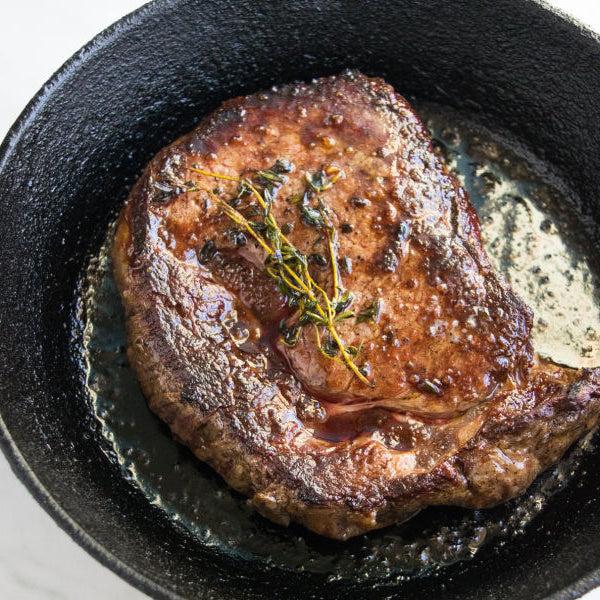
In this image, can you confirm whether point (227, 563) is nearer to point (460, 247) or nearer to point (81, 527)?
point (81, 527)

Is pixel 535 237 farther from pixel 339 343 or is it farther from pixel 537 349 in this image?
pixel 339 343

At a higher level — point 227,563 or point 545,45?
point 545,45

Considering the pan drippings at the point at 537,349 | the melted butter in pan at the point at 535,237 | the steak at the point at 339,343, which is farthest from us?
the melted butter in pan at the point at 535,237

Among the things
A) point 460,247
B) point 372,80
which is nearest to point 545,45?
point 372,80

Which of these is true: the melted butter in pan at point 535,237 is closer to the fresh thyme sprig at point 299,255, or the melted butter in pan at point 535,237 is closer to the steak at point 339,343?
the steak at point 339,343

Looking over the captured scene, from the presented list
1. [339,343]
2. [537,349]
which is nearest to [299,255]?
[339,343]

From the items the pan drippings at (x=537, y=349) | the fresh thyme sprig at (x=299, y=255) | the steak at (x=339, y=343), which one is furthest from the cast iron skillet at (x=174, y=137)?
the fresh thyme sprig at (x=299, y=255)

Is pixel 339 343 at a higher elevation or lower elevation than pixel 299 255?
lower
